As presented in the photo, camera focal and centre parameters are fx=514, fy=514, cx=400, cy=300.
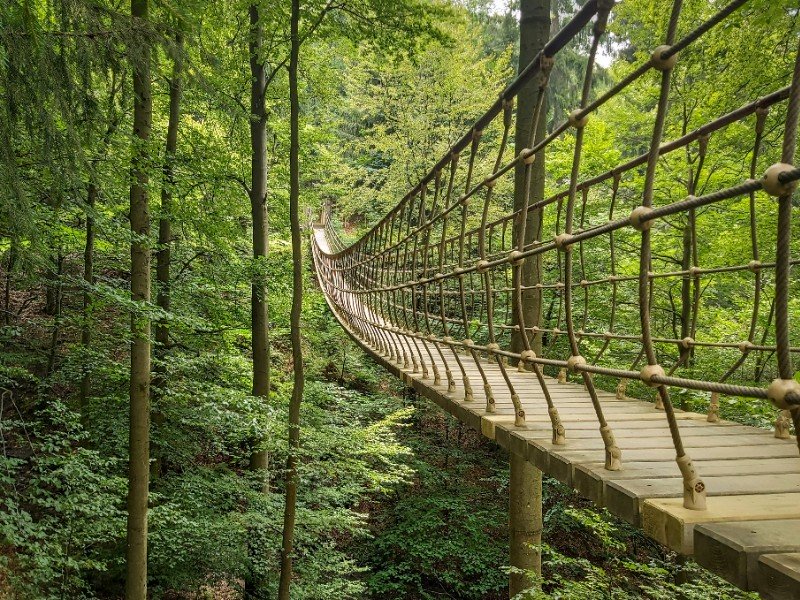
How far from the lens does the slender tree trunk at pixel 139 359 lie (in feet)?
9.96

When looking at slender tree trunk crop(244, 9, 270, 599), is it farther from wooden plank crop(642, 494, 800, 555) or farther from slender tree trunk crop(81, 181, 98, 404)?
wooden plank crop(642, 494, 800, 555)

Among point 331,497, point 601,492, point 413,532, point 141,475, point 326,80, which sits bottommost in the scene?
point 413,532

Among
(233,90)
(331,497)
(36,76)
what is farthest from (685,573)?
(233,90)

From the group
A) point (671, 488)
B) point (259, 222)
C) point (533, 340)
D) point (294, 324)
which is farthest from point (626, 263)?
point (671, 488)

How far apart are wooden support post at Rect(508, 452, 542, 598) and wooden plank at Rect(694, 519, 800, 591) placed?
170 centimetres

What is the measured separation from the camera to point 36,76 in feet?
6.61

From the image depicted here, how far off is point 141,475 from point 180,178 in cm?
204

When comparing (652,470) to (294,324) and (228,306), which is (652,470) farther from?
(228,306)

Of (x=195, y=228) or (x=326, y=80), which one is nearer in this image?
(x=195, y=228)

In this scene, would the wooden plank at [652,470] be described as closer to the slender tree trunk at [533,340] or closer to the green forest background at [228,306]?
the slender tree trunk at [533,340]

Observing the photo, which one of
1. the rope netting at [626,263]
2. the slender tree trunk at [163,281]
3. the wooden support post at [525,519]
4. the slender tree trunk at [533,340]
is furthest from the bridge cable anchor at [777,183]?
the slender tree trunk at [163,281]

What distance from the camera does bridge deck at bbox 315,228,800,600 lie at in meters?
0.72

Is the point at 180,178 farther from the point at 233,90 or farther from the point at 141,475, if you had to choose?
the point at 141,475

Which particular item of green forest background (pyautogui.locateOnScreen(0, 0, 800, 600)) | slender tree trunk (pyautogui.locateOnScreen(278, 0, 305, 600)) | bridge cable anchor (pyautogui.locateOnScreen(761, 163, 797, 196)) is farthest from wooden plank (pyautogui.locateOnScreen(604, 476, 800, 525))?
slender tree trunk (pyautogui.locateOnScreen(278, 0, 305, 600))
